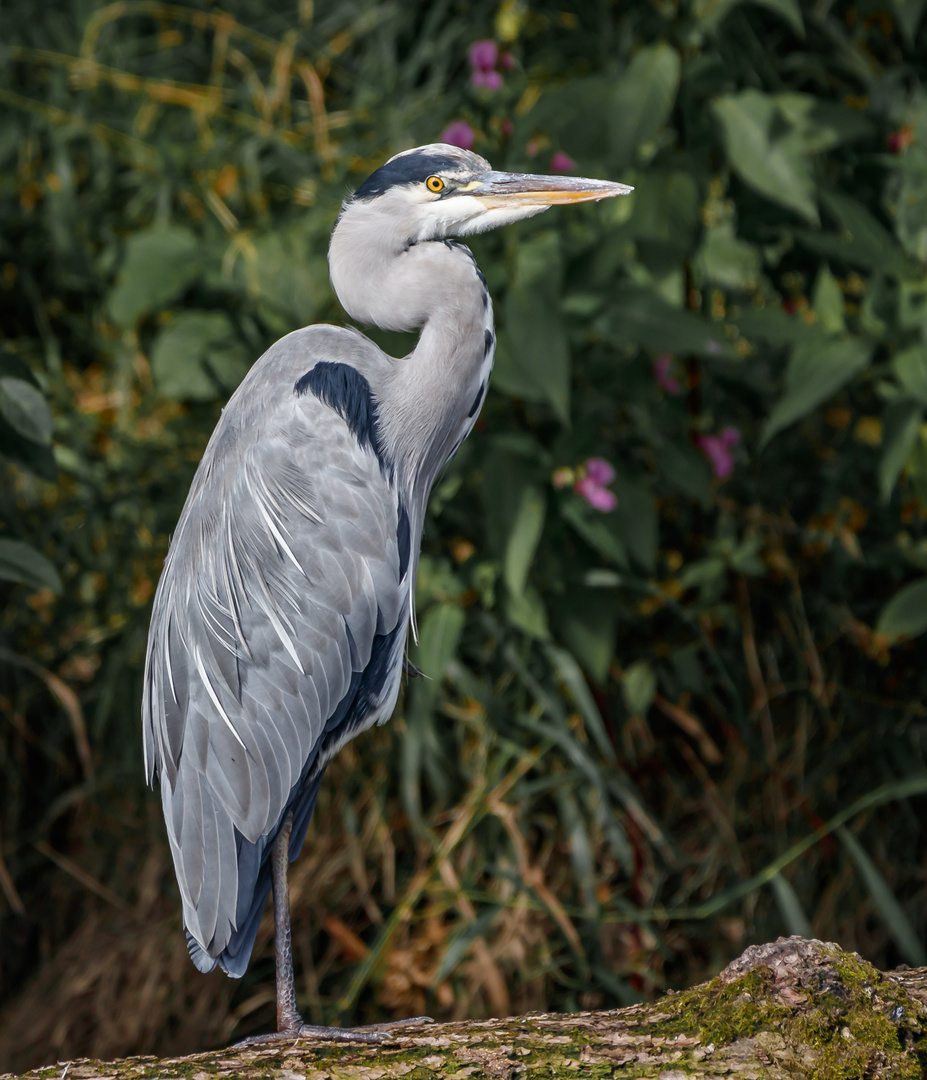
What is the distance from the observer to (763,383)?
2.84m

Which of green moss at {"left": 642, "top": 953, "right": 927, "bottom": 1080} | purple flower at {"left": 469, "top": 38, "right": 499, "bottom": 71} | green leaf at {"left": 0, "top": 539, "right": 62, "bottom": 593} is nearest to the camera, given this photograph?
green moss at {"left": 642, "top": 953, "right": 927, "bottom": 1080}

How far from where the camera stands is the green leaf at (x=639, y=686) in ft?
8.84

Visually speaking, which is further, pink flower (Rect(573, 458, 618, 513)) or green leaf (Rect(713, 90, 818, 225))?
pink flower (Rect(573, 458, 618, 513))

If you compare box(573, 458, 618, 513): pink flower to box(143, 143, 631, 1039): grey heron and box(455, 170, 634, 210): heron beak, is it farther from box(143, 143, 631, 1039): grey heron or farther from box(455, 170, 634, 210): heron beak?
box(455, 170, 634, 210): heron beak

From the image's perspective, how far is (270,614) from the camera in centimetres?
198

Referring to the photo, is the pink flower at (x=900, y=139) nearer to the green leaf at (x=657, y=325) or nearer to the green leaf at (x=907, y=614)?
the green leaf at (x=657, y=325)

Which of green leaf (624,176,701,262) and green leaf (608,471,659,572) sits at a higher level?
green leaf (624,176,701,262)

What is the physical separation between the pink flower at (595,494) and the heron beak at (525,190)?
0.62 meters

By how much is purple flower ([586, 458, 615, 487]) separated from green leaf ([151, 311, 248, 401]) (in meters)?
0.86

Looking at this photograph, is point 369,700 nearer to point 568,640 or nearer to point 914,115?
point 568,640

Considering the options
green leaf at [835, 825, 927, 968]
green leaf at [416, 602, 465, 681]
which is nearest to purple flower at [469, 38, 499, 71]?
green leaf at [416, 602, 465, 681]

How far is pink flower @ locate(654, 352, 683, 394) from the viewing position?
8.46 feet

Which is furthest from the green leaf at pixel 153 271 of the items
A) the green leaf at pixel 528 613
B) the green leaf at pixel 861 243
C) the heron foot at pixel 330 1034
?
the heron foot at pixel 330 1034

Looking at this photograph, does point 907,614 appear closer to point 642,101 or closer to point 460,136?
point 642,101
